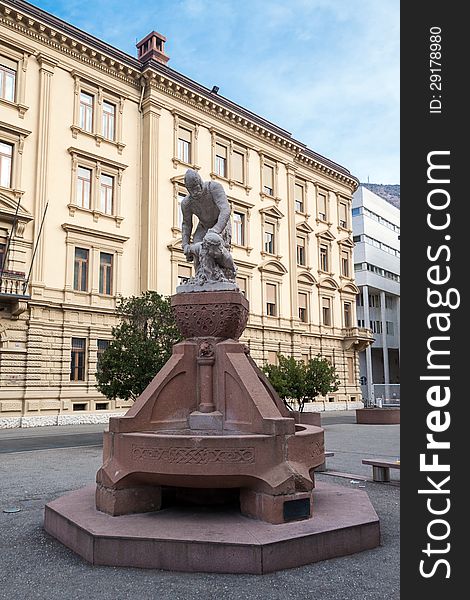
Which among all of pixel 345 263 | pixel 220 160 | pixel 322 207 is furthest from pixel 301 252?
pixel 220 160

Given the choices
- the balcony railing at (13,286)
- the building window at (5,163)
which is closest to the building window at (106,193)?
the building window at (5,163)

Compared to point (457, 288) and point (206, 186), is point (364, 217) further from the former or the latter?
point (457, 288)

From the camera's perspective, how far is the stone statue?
6934mm

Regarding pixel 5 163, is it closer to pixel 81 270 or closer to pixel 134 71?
pixel 81 270

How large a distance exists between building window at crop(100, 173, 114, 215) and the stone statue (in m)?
19.8

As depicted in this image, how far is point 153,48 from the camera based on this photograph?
31.4 m

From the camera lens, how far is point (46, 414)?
22.2 meters

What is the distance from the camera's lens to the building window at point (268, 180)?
35031 millimetres

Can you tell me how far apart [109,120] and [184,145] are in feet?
15.4

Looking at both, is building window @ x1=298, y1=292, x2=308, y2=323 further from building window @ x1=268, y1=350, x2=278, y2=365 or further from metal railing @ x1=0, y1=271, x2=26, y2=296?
metal railing @ x1=0, y1=271, x2=26, y2=296

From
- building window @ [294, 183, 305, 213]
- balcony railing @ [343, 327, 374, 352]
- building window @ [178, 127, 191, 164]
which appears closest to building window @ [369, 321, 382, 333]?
balcony railing @ [343, 327, 374, 352]

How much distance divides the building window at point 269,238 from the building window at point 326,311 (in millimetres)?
6501

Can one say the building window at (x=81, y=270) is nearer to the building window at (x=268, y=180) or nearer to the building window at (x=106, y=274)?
the building window at (x=106, y=274)

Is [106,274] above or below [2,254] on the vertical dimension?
below
